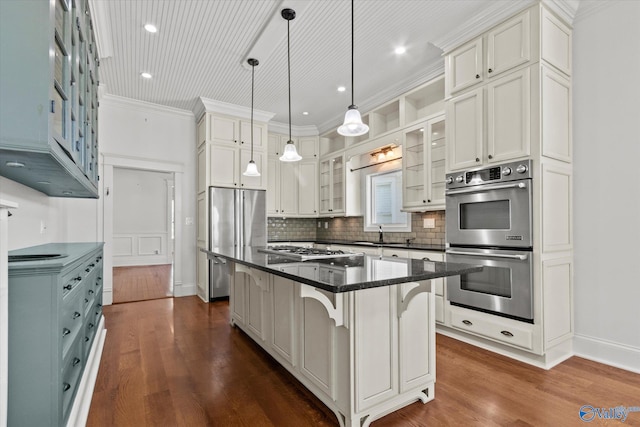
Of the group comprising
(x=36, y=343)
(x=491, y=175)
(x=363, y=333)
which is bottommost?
(x=363, y=333)

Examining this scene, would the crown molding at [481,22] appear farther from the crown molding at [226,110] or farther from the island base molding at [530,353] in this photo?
the crown molding at [226,110]

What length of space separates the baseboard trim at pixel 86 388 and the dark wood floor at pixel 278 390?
0.05 metres

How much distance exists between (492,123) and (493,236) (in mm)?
992

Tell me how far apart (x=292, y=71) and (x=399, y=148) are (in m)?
1.73

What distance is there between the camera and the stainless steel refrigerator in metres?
4.82

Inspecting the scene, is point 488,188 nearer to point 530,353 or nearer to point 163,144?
point 530,353

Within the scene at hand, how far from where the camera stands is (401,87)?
4.29 m

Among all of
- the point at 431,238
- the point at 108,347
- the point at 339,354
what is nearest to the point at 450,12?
the point at 431,238

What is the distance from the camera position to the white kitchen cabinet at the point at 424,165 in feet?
12.4

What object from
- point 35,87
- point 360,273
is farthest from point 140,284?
point 360,273

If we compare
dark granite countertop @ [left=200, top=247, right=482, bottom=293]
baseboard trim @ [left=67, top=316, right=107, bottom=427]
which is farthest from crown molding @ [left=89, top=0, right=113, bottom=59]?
baseboard trim @ [left=67, top=316, right=107, bottom=427]

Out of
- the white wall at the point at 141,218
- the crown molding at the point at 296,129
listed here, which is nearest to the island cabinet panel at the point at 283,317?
the crown molding at the point at 296,129

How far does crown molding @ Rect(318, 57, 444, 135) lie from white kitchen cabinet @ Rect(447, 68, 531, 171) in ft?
2.56

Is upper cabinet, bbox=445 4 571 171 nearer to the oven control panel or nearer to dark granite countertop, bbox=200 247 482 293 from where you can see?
the oven control panel
